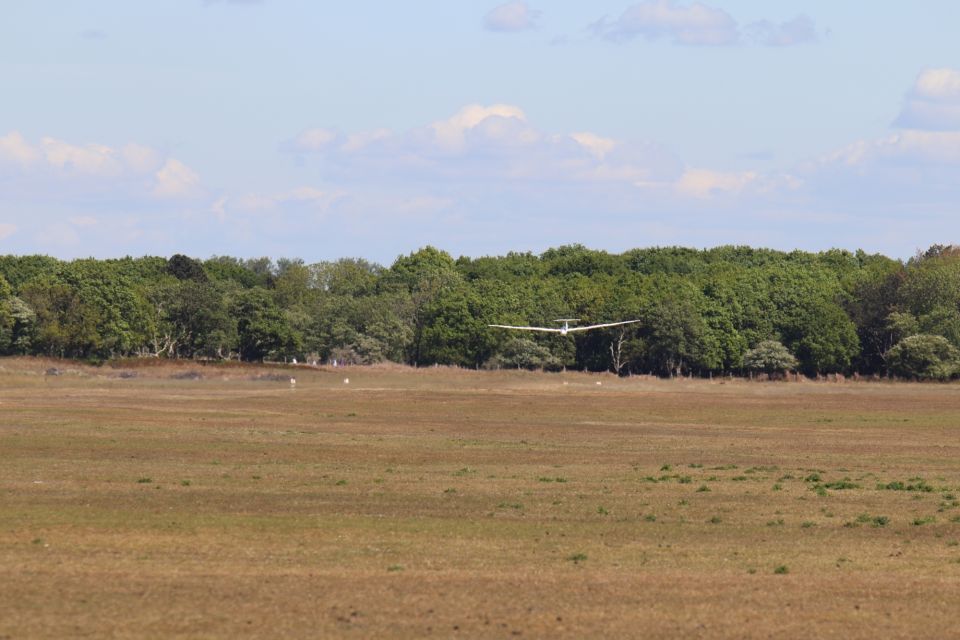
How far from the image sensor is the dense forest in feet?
406

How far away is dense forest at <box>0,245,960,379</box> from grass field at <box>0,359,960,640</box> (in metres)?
64.0

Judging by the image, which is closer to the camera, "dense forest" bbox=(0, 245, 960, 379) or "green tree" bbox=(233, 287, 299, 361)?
"dense forest" bbox=(0, 245, 960, 379)

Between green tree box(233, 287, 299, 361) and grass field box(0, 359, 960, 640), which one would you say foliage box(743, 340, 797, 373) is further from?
grass field box(0, 359, 960, 640)

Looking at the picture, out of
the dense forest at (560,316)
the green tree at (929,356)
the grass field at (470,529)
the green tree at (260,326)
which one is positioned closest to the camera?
the grass field at (470,529)

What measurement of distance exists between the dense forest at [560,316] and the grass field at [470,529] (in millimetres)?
64032

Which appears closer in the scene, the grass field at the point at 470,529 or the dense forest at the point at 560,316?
the grass field at the point at 470,529

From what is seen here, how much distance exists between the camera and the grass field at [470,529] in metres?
19.0

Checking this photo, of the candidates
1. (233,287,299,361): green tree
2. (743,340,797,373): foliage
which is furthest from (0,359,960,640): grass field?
(233,287,299,361): green tree

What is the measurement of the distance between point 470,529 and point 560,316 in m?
112

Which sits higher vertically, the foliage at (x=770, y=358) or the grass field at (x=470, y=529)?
the foliage at (x=770, y=358)

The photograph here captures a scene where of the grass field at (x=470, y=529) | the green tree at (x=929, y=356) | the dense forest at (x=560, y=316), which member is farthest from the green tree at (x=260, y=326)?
the grass field at (x=470, y=529)

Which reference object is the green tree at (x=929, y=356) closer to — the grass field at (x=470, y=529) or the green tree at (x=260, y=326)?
the grass field at (x=470, y=529)

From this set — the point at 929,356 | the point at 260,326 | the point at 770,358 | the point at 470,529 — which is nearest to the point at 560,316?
the point at 770,358

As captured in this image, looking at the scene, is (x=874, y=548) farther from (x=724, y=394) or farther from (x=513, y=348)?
(x=513, y=348)
